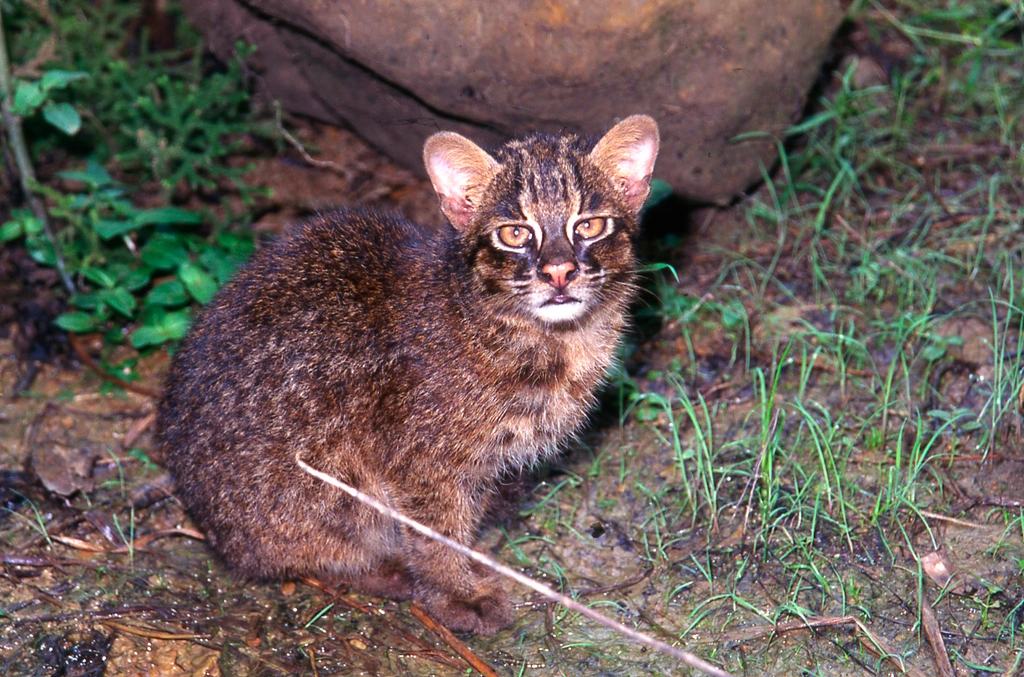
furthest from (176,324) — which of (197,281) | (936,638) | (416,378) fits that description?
(936,638)

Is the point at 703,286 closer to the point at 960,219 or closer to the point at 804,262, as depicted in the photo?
the point at 804,262

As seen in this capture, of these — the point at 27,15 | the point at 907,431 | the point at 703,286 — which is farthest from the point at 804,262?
the point at 27,15

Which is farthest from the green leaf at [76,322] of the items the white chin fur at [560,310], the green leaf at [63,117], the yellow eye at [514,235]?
the white chin fur at [560,310]

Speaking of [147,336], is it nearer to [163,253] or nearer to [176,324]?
[176,324]

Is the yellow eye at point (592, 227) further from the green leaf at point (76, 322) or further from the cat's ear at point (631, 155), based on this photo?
the green leaf at point (76, 322)

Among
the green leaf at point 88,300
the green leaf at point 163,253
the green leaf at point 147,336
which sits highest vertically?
the green leaf at point 163,253

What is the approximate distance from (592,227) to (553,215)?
193 mm

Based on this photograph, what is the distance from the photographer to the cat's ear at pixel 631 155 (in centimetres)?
476

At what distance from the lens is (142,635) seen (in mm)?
4680

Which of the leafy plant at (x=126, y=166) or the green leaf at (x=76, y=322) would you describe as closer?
the green leaf at (x=76, y=322)

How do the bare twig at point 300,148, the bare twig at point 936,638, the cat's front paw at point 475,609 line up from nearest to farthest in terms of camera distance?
the bare twig at point 936,638
the cat's front paw at point 475,609
the bare twig at point 300,148

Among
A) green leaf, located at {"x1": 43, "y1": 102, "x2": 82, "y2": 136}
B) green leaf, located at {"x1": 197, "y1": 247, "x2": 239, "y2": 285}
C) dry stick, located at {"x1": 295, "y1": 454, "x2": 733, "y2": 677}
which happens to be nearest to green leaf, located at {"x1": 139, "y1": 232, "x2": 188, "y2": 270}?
green leaf, located at {"x1": 197, "y1": 247, "x2": 239, "y2": 285}

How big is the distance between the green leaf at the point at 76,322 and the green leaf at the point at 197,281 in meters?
0.57

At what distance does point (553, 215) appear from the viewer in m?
4.49
